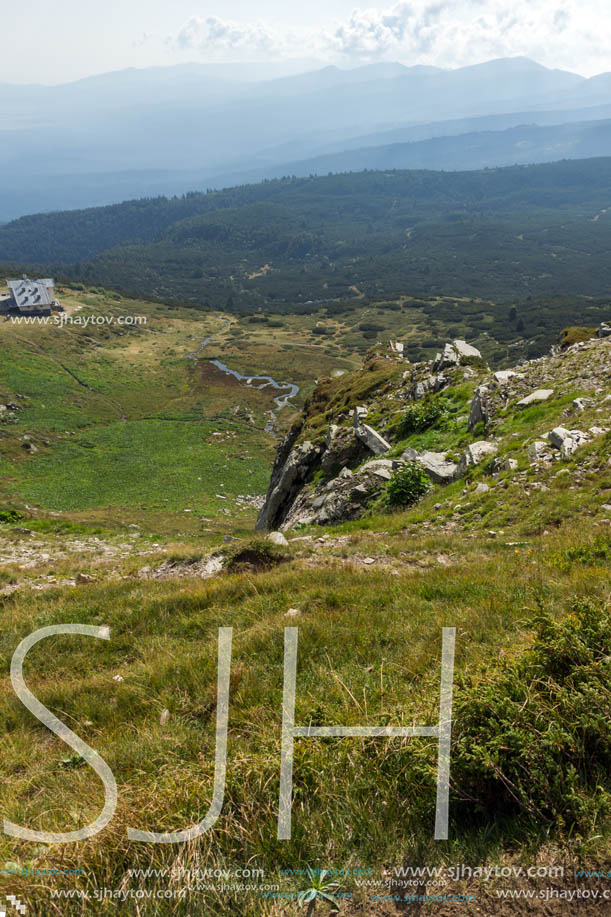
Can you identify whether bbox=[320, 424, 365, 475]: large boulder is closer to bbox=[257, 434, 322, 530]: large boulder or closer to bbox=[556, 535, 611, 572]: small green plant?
bbox=[257, 434, 322, 530]: large boulder

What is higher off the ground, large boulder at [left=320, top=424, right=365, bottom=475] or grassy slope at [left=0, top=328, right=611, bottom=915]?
grassy slope at [left=0, top=328, right=611, bottom=915]

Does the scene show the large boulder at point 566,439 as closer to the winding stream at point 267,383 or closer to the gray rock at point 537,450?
the gray rock at point 537,450

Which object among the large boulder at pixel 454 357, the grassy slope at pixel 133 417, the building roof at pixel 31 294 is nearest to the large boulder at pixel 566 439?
the large boulder at pixel 454 357

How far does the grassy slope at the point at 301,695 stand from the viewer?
2.87 m

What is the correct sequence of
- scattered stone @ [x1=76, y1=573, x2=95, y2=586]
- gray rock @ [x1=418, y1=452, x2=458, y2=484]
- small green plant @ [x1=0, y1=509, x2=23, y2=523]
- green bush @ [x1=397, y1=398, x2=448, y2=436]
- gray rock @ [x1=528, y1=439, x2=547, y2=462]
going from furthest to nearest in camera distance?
small green plant @ [x1=0, y1=509, x2=23, y2=523]
green bush @ [x1=397, y1=398, x2=448, y2=436]
gray rock @ [x1=418, y1=452, x2=458, y2=484]
gray rock @ [x1=528, y1=439, x2=547, y2=462]
scattered stone @ [x1=76, y1=573, x2=95, y2=586]

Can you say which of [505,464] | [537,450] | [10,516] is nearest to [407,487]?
[505,464]

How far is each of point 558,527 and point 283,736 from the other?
766 centimetres

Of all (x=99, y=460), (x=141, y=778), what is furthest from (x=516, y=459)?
(x=99, y=460)

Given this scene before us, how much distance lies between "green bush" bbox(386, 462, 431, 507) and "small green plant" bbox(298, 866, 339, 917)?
12.2 meters

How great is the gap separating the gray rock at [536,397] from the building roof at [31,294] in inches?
5198

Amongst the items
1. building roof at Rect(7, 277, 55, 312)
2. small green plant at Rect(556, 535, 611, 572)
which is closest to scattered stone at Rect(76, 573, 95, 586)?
small green plant at Rect(556, 535, 611, 572)

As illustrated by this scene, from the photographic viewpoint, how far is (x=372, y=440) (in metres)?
20.5

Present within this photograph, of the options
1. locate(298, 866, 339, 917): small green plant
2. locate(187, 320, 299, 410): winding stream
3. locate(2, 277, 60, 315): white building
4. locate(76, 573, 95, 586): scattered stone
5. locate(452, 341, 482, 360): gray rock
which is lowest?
locate(187, 320, 299, 410): winding stream

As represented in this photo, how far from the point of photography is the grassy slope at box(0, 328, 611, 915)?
9.41 feet
